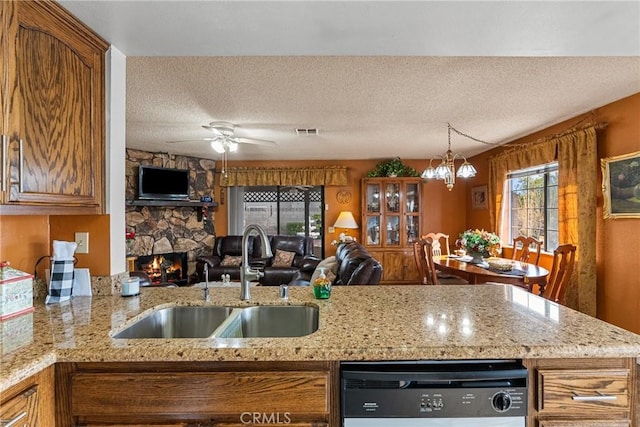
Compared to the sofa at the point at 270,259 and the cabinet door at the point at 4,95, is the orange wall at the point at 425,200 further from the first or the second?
the cabinet door at the point at 4,95

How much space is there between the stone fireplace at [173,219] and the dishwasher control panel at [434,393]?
4974 mm

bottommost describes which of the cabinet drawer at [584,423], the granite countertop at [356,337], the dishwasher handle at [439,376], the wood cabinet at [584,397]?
the cabinet drawer at [584,423]

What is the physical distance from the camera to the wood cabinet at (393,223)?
5.58m

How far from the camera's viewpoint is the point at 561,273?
2750 millimetres

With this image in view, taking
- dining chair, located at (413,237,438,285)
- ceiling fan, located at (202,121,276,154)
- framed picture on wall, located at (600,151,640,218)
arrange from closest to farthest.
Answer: framed picture on wall, located at (600,151,640,218)
dining chair, located at (413,237,438,285)
ceiling fan, located at (202,121,276,154)

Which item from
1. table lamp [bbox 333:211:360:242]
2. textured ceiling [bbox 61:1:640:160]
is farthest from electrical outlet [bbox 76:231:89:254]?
table lamp [bbox 333:211:360:242]

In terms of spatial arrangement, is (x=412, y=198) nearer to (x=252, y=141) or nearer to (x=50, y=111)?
(x=252, y=141)

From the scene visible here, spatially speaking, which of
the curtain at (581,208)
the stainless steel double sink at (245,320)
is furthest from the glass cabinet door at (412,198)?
the stainless steel double sink at (245,320)

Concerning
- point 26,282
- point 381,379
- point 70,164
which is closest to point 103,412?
point 26,282

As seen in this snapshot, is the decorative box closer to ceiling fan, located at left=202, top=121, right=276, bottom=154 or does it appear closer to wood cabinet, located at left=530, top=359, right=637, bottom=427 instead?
wood cabinet, located at left=530, top=359, right=637, bottom=427

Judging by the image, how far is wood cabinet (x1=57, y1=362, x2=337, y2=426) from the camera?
39.1 inches

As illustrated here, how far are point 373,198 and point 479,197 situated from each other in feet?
6.02

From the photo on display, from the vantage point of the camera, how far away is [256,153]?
5.33 m

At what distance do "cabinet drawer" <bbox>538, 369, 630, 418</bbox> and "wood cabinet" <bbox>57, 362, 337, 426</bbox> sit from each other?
71 centimetres
